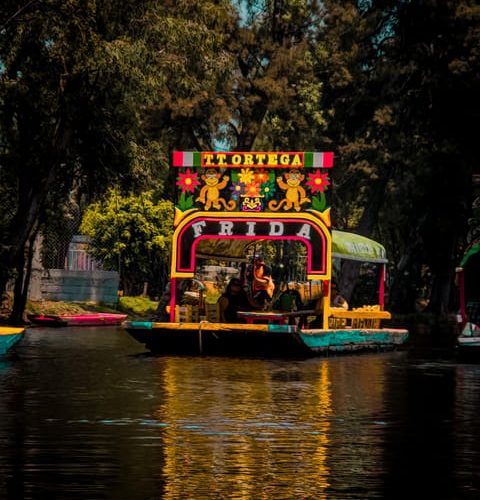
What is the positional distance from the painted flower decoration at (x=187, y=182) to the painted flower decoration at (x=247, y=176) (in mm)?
1101

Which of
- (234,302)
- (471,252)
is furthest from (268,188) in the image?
(471,252)

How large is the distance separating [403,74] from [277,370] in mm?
33664

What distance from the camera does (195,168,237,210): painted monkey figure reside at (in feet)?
109

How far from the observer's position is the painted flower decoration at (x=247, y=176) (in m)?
33.1

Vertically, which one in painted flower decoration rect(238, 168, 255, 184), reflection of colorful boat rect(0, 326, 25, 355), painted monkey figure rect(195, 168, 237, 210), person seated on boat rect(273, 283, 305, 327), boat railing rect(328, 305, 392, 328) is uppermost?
painted flower decoration rect(238, 168, 255, 184)

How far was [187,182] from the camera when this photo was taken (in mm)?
33281

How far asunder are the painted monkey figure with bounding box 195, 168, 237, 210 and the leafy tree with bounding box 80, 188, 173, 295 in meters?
32.2

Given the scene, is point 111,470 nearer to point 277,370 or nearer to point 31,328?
point 277,370

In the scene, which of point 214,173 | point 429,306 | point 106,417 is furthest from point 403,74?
point 106,417

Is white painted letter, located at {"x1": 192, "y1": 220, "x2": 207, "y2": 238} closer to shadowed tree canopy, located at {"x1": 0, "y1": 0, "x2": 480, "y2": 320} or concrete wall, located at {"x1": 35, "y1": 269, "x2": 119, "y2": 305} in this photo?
shadowed tree canopy, located at {"x1": 0, "y1": 0, "x2": 480, "y2": 320}

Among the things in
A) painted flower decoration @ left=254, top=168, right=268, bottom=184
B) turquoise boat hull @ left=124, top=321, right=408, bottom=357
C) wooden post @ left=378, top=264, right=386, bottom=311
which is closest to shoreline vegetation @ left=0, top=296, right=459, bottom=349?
wooden post @ left=378, top=264, right=386, bottom=311

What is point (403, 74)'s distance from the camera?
59.3m

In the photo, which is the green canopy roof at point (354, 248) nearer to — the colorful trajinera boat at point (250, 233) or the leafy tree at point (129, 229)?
the colorful trajinera boat at point (250, 233)

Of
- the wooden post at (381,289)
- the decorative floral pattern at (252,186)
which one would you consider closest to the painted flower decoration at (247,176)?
the decorative floral pattern at (252,186)
